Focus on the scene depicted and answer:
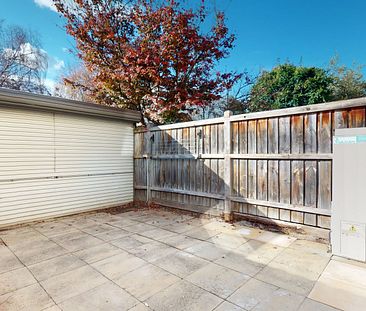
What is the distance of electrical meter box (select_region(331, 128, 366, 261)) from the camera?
106 inches

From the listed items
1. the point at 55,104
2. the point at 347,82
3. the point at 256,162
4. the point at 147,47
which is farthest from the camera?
the point at 347,82

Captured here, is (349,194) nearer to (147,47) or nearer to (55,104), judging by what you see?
(55,104)

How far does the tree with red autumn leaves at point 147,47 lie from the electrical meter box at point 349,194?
15.6 ft

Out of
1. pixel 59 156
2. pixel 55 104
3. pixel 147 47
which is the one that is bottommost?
pixel 59 156

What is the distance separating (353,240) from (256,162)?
1.77m

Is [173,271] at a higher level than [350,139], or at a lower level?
lower

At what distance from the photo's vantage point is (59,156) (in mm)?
5051

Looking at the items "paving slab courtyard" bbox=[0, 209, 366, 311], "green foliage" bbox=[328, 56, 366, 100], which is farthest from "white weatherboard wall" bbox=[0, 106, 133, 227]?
"green foliage" bbox=[328, 56, 366, 100]

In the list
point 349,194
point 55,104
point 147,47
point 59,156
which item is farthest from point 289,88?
point 59,156

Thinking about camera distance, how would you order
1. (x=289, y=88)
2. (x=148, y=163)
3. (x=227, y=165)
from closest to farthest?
1. (x=227, y=165)
2. (x=148, y=163)
3. (x=289, y=88)

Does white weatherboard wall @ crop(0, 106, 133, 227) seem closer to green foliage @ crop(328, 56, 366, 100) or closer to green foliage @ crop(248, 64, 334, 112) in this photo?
green foliage @ crop(248, 64, 334, 112)

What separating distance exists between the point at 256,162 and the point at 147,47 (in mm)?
5077

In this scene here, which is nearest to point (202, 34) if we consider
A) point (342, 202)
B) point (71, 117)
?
point (71, 117)

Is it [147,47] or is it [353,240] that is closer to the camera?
[353,240]
